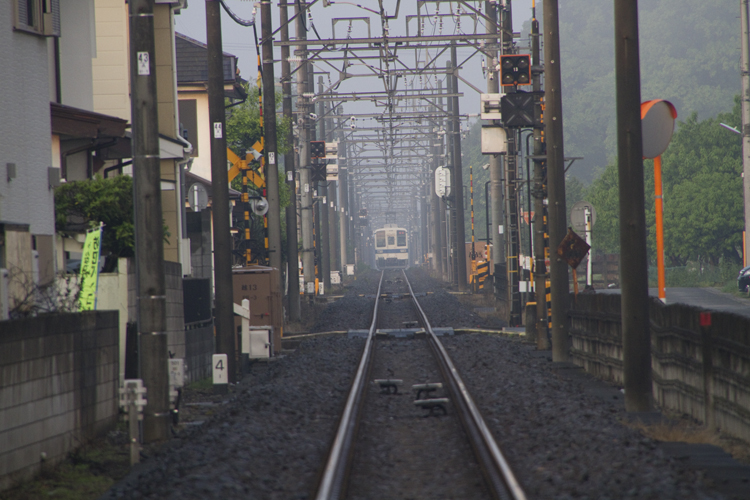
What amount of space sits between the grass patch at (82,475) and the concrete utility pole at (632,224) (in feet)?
18.7

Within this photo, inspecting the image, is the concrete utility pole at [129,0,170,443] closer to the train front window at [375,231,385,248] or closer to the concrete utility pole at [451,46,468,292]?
the concrete utility pole at [451,46,468,292]

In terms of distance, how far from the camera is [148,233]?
9242 millimetres

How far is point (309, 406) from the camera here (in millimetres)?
11000

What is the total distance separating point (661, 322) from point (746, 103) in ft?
68.5

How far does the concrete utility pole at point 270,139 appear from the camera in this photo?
22.4 metres

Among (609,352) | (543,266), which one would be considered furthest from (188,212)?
(609,352)

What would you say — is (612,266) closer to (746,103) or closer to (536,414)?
(746,103)

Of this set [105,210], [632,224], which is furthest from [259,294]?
[632,224]

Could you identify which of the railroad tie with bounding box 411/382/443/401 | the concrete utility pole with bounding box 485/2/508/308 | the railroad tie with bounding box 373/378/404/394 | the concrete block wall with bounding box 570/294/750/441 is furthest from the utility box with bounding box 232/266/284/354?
the concrete utility pole with bounding box 485/2/508/308

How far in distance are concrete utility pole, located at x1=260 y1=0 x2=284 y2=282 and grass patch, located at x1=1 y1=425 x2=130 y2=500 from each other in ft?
43.6

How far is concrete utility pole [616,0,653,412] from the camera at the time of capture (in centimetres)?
977

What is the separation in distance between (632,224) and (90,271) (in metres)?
6.49

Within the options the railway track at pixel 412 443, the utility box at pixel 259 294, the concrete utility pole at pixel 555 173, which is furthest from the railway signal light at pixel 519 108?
the utility box at pixel 259 294

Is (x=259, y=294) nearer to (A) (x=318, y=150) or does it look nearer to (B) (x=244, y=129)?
(B) (x=244, y=129)
